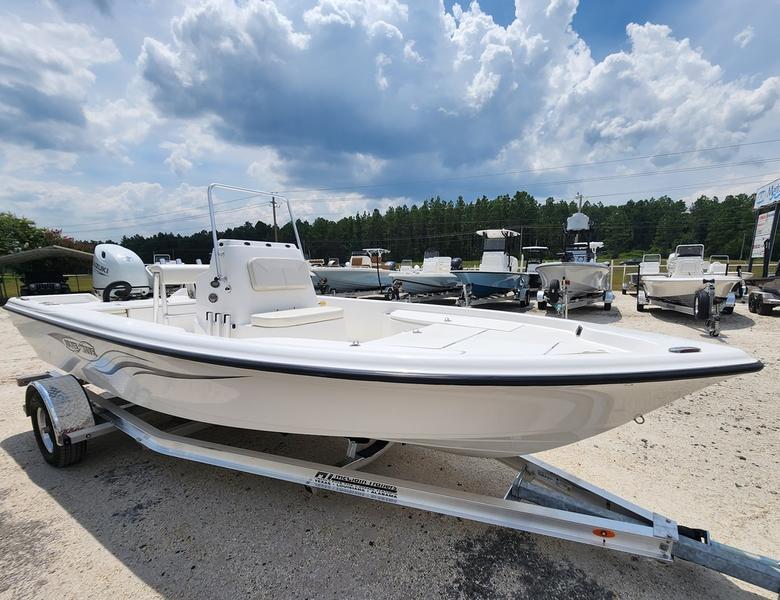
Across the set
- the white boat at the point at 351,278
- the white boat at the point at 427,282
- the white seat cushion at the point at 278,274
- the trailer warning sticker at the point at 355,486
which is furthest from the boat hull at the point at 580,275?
the trailer warning sticker at the point at 355,486

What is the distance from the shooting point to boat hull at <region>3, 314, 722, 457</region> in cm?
164

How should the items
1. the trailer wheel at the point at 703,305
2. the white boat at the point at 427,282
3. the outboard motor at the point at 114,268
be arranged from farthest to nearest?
the white boat at the point at 427,282
the outboard motor at the point at 114,268
the trailer wheel at the point at 703,305

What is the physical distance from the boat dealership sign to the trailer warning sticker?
14.6 meters

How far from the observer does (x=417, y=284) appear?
1112 cm

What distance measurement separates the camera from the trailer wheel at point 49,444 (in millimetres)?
2648

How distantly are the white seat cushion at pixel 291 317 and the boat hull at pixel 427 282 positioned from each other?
25.9ft

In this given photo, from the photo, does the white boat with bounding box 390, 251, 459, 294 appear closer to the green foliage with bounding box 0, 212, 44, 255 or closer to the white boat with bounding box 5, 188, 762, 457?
the white boat with bounding box 5, 188, 762, 457

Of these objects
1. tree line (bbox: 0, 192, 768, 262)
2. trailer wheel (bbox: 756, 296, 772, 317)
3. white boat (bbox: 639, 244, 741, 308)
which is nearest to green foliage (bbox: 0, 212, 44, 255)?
tree line (bbox: 0, 192, 768, 262)

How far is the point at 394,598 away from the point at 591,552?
1.03m

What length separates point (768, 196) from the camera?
1145cm

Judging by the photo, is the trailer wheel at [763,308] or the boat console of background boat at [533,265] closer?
the trailer wheel at [763,308]

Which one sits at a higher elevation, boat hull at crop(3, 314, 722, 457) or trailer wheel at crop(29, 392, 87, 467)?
boat hull at crop(3, 314, 722, 457)

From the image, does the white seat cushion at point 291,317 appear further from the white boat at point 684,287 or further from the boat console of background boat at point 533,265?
the boat console of background boat at point 533,265

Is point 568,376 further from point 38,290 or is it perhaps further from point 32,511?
point 38,290
